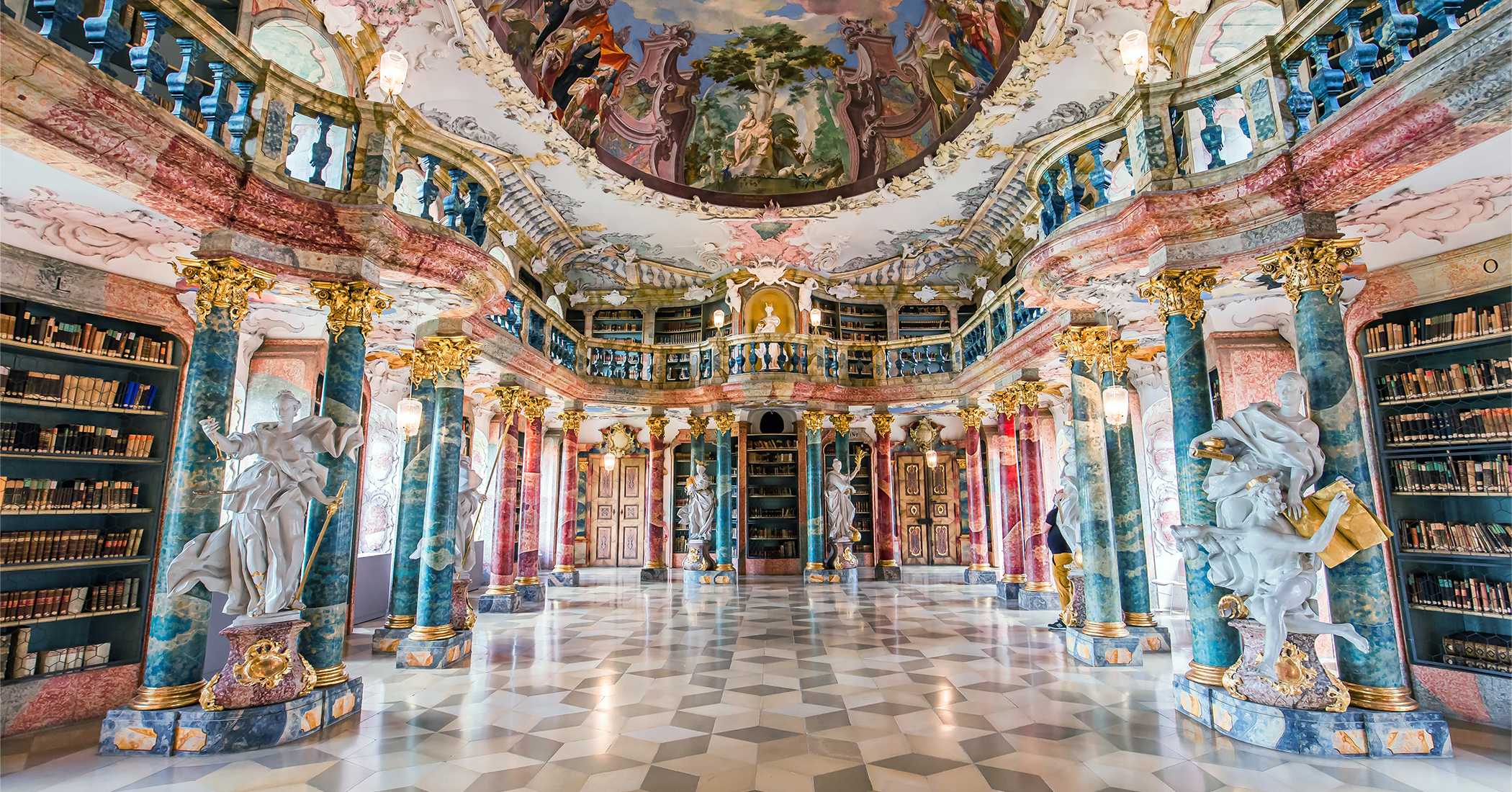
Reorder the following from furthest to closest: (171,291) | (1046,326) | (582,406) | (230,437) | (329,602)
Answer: (582,406)
(1046,326)
(171,291)
(329,602)
(230,437)

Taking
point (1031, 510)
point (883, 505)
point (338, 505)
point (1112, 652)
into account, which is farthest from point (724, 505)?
point (338, 505)

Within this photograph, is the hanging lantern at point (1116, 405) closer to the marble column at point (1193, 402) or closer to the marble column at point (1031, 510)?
the marble column at point (1193, 402)

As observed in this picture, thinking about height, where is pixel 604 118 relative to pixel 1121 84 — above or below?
above

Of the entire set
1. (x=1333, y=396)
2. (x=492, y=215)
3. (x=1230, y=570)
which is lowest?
(x=1230, y=570)

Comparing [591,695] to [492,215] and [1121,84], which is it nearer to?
[492,215]

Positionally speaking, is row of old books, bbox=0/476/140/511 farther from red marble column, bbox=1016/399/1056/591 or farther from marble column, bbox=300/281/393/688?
red marble column, bbox=1016/399/1056/591

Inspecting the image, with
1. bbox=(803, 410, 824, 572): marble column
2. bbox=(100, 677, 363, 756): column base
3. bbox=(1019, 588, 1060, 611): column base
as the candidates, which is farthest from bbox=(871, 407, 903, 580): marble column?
bbox=(100, 677, 363, 756): column base

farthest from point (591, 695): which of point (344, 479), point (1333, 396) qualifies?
point (1333, 396)

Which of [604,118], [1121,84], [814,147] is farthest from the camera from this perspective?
[814,147]

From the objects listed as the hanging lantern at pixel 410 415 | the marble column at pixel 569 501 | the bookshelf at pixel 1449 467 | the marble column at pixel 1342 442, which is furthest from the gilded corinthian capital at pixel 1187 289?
the marble column at pixel 569 501

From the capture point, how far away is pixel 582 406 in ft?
50.0

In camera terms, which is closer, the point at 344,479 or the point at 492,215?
the point at 344,479

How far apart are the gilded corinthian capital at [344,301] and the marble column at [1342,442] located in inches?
322

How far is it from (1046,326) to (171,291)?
1065cm
